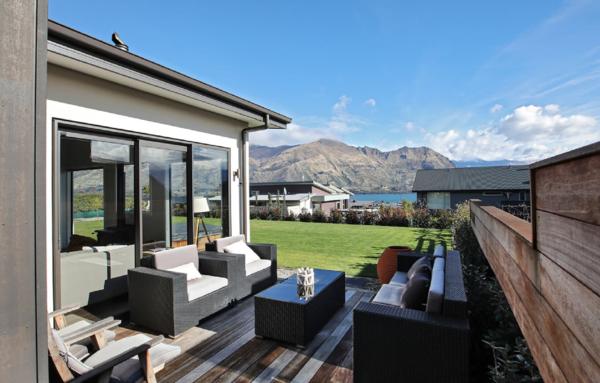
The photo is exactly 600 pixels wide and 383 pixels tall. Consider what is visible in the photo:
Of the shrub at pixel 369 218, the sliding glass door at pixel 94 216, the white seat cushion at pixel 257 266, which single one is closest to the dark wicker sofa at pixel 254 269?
the white seat cushion at pixel 257 266

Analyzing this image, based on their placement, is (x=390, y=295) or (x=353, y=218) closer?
(x=390, y=295)

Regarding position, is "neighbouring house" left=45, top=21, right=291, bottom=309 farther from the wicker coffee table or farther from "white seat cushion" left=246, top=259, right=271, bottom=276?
the wicker coffee table

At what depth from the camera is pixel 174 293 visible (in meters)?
3.48

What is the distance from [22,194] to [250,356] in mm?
2708

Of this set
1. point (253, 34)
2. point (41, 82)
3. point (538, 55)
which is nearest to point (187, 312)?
point (41, 82)

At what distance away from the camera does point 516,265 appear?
6.43ft

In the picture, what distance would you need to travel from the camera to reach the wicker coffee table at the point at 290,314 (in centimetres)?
326

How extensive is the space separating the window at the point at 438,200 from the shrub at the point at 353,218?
10.7 m

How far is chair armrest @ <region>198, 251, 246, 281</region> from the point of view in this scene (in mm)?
4320

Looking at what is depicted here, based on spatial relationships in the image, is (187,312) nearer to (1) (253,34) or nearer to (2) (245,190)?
(2) (245,190)

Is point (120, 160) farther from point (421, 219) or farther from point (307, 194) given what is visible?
point (307, 194)

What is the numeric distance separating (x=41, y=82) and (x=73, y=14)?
4916 millimetres

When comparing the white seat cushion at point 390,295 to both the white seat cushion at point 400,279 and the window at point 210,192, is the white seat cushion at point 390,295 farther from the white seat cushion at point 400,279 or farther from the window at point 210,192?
the window at point 210,192

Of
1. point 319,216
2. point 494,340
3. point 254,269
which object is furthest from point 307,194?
point 494,340
